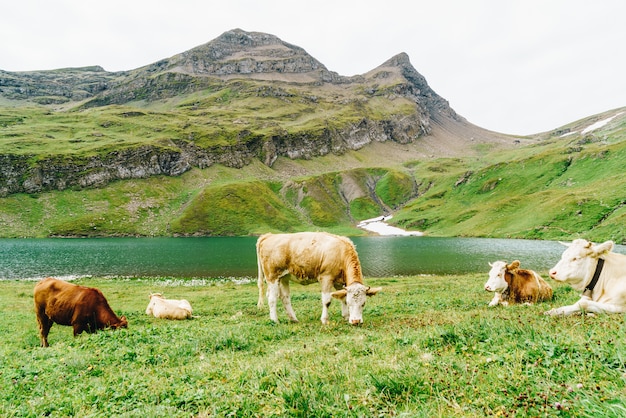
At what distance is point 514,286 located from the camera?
52.1 feet

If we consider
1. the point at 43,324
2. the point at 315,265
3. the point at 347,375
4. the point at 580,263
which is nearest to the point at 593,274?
the point at 580,263

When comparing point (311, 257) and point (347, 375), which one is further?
point (311, 257)

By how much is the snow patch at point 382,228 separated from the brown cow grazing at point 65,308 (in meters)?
149

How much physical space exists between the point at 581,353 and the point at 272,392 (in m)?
5.30

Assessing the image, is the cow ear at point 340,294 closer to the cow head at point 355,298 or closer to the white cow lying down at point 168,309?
the cow head at point 355,298

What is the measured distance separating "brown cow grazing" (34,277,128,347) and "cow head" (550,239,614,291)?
18.5 m

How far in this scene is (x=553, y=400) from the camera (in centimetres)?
436

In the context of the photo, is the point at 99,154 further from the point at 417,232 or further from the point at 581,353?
the point at 581,353

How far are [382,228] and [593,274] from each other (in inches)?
6615

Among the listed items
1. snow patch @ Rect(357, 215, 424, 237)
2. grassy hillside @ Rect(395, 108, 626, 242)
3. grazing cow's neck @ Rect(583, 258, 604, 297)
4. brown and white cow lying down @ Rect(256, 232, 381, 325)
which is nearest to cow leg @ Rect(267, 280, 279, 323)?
brown and white cow lying down @ Rect(256, 232, 381, 325)

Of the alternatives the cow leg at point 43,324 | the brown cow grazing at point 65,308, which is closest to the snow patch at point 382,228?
the brown cow grazing at point 65,308

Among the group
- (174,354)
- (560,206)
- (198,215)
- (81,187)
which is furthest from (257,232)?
(174,354)

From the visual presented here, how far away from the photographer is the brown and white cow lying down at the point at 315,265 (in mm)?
14688

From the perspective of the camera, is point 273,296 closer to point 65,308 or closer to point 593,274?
point 65,308
